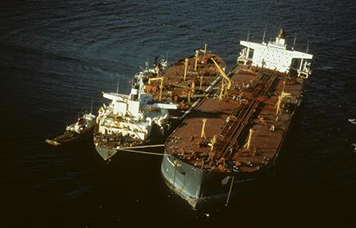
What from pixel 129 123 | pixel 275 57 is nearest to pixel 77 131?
pixel 129 123

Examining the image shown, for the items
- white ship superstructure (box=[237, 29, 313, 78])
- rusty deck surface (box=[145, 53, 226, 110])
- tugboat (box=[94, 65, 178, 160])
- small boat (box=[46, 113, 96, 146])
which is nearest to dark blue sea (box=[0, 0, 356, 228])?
small boat (box=[46, 113, 96, 146])

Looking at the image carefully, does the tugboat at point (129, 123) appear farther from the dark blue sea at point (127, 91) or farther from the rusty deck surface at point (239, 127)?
the rusty deck surface at point (239, 127)

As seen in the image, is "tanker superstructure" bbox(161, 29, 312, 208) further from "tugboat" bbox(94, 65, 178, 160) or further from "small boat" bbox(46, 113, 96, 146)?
"small boat" bbox(46, 113, 96, 146)

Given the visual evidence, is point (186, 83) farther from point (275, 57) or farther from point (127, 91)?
point (275, 57)

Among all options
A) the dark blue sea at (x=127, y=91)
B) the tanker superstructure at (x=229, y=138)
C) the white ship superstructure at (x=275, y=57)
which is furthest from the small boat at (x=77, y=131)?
the white ship superstructure at (x=275, y=57)

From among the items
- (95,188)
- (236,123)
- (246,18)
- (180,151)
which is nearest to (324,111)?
(236,123)

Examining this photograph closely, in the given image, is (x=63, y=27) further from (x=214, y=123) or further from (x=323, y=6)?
(x=323, y=6)

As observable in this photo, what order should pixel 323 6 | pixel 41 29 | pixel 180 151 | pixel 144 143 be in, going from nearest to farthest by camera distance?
1. pixel 180 151
2. pixel 144 143
3. pixel 41 29
4. pixel 323 6
